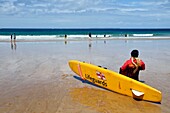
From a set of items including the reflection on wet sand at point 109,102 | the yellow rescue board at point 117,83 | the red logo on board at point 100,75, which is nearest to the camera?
the reflection on wet sand at point 109,102

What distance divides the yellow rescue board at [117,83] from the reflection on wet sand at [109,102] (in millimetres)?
171

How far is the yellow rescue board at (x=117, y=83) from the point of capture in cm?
747

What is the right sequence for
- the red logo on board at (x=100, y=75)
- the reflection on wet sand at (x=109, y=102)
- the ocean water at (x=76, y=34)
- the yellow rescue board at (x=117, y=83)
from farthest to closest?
the ocean water at (x=76, y=34) → the red logo on board at (x=100, y=75) → the yellow rescue board at (x=117, y=83) → the reflection on wet sand at (x=109, y=102)

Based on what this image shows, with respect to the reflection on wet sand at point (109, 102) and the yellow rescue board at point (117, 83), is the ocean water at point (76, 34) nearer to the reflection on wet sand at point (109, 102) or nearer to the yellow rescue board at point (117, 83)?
the yellow rescue board at point (117, 83)

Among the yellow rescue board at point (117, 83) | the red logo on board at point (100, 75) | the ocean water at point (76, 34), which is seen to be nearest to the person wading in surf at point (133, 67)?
the yellow rescue board at point (117, 83)

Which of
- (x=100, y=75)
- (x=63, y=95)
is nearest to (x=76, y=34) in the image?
(x=100, y=75)

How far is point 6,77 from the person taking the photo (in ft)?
34.7

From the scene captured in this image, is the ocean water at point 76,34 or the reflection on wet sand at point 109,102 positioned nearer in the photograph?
the reflection on wet sand at point 109,102

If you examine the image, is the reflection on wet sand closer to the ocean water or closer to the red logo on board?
the red logo on board

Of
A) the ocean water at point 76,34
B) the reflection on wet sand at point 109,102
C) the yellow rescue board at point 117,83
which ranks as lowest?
the reflection on wet sand at point 109,102

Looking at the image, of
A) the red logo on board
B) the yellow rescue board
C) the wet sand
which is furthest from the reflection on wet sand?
the red logo on board

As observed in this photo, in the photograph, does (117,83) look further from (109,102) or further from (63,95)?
(63,95)

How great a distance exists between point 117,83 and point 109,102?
36.7 inches

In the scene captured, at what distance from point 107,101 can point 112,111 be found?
88 cm
